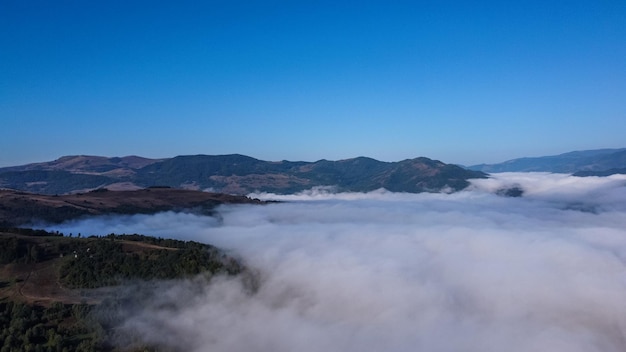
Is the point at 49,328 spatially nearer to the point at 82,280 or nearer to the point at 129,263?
the point at 82,280

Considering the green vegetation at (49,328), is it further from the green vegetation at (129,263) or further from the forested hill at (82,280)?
the green vegetation at (129,263)

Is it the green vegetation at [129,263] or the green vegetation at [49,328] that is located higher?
the green vegetation at [129,263]

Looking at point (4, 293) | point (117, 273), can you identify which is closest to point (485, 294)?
point (117, 273)

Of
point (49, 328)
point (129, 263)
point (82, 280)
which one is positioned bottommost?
point (49, 328)

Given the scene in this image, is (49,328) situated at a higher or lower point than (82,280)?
lower

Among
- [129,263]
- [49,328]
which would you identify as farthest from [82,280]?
[49,328]

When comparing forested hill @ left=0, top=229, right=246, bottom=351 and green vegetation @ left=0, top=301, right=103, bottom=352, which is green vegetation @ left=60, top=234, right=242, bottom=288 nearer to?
forested hill @ left=0, top=229, right=246, bottom=351

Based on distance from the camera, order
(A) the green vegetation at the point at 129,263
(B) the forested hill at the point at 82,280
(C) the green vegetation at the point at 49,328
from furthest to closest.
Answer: (A) the green vegetation at the point at 129,263 < (B) the forested hill at the point at 82,280 < (C) the green vegetation at the point at 49,328

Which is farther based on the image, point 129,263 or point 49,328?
point 129,263

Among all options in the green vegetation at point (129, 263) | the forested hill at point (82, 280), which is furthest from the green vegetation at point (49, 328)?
the green vegetation at point (129, 263)

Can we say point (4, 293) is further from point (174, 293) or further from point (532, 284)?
point (532, 284)

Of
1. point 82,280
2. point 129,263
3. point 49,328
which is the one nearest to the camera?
point 49,328

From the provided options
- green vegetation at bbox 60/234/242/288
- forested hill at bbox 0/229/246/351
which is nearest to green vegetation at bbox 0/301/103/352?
forested hill at bbox 0/229/246/351
